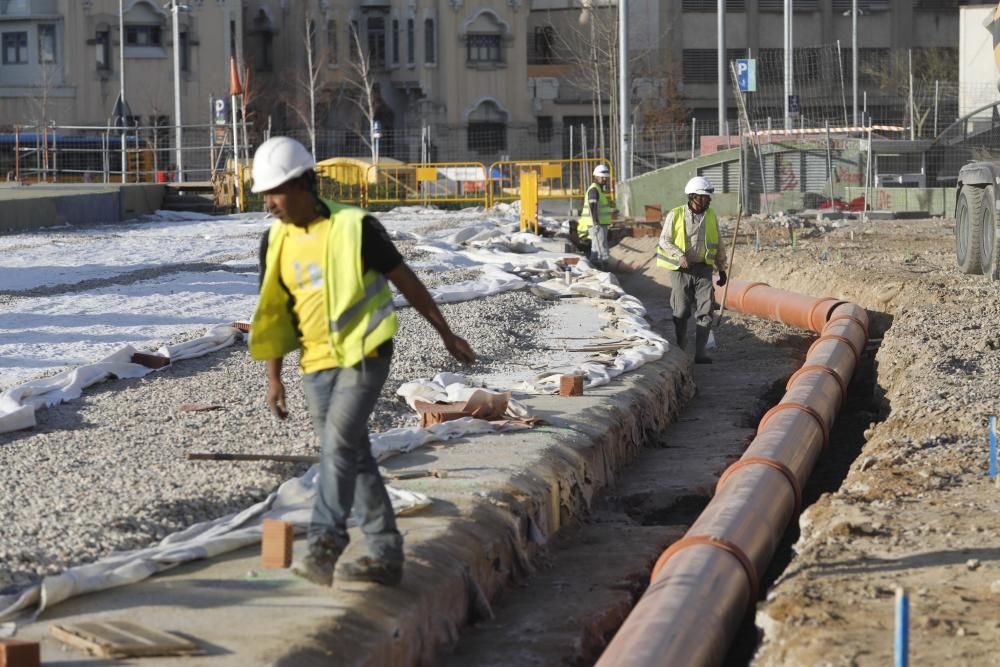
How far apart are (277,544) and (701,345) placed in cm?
955

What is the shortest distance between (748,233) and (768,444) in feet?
59.8

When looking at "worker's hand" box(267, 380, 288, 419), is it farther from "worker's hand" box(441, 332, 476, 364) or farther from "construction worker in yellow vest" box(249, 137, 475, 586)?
"worker's hand" box(441, 332, 476, 364)

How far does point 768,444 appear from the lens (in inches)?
360

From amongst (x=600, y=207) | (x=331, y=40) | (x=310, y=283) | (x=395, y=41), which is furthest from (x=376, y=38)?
(x=310, y=283)

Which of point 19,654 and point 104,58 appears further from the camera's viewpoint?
point 104,58

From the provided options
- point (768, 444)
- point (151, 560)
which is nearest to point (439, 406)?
point (768, 444)

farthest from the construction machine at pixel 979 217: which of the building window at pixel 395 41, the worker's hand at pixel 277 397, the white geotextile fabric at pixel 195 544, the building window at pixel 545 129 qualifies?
the building window at pixel 545 129

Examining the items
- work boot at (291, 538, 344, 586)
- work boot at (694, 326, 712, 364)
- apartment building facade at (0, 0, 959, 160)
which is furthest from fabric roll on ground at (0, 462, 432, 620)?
apartment building facade at (0, 0, 959, 160)

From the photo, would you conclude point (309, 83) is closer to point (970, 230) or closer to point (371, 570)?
point (970, 230)

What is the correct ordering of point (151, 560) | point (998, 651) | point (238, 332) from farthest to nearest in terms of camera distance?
point (238, 332), point (151, 560), point (998, 651)

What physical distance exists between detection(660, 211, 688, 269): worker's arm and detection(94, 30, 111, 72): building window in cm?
4876

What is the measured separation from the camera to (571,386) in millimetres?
11031

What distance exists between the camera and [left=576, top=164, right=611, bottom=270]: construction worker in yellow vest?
2372 centimetres

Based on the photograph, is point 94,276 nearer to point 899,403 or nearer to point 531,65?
point 899,403
